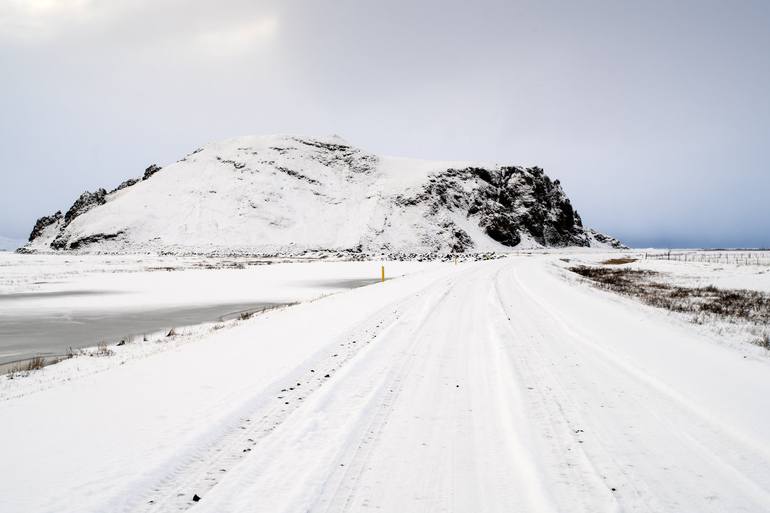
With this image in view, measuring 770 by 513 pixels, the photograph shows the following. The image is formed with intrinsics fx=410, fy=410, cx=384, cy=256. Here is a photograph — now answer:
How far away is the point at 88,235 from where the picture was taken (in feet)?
320

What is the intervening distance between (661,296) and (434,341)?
16.9m

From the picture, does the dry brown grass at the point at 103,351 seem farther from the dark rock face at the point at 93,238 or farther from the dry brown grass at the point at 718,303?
the dark rock face at the point at 93,238

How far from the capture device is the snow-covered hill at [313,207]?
Result: 99.9 meters

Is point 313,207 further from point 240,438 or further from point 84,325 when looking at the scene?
point 240,438

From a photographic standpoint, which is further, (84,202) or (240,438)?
(84,202)

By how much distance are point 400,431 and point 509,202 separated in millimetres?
142268

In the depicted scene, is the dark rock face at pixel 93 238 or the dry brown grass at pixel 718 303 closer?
the dry brown grass at pixel 718 303

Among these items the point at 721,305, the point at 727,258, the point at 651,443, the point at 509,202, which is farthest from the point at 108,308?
the point at 509,202

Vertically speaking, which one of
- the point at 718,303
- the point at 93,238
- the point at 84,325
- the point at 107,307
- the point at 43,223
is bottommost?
the point at 718,303

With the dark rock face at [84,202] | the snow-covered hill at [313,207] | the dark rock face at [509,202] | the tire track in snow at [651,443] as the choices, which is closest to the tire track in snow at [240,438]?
the tire track in snow at [651,443]

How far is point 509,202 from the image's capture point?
455ft

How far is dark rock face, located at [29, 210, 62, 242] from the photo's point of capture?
142m

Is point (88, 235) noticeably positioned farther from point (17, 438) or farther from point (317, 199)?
point (17, 438)

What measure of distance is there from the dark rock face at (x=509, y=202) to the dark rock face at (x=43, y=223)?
12113 centimetres
